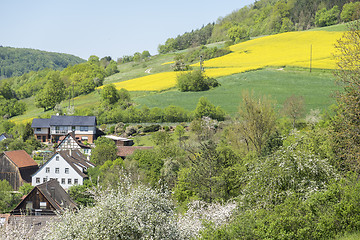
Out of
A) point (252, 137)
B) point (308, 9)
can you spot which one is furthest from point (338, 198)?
point (308, 9)

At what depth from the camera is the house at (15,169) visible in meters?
53.3

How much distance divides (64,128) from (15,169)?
22.2m

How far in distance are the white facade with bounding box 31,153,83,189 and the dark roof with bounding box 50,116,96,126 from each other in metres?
20.4

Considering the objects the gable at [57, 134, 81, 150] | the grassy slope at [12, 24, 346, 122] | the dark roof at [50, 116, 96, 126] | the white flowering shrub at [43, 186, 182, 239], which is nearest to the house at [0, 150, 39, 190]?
the gable at [57, 134, 81, 150]

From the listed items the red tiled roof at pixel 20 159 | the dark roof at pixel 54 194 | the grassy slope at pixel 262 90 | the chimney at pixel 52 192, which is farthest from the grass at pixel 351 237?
the grassy slope at pixel 262 90

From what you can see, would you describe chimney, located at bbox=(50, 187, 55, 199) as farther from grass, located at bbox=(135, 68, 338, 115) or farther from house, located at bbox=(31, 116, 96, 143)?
grass, located at bbox=(135, 68, 338, 115)

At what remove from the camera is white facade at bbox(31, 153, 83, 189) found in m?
51.2

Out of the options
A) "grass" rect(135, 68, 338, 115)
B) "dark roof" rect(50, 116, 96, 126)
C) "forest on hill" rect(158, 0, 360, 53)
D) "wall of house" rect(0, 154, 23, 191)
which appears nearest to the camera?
"wall of house" rect(0, 154, 23, 191)

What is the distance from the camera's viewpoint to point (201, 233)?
14.0 m

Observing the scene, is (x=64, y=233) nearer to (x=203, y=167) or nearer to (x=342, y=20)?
(x=203, y=167)

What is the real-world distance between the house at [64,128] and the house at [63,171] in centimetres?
1910

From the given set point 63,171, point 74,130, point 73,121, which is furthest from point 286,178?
point 73,121

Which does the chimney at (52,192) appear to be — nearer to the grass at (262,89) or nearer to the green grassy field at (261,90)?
the green grassy field at (261,90)

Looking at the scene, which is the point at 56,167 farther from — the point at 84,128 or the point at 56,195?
the point at 84,128
